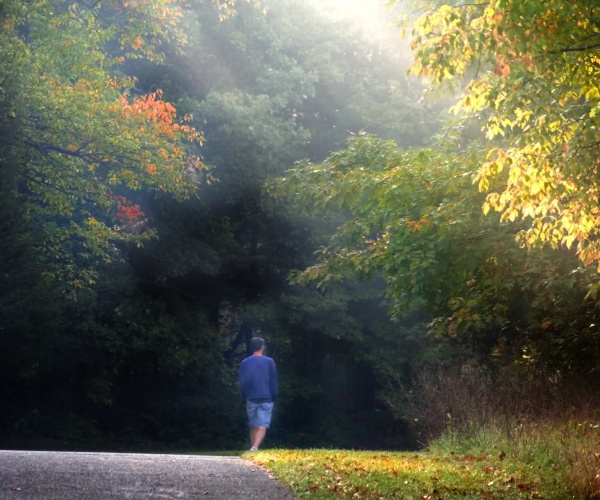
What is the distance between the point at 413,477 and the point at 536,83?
4490 millimetres

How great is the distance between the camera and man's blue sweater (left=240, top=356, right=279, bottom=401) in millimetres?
16469

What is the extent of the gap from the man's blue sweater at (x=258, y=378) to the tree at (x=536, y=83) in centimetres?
769

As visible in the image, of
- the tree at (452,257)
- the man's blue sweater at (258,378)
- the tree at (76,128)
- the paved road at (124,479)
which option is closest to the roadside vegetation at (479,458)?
the paved road at (124,479)

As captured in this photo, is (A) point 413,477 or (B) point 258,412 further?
(B) point 258,412

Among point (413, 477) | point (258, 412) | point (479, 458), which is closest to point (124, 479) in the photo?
point (413, 477)

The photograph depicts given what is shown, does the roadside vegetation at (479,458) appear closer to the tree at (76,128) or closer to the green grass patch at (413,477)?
the green grass patch at (413,477)

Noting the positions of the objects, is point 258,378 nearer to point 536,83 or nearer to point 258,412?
point 258,412

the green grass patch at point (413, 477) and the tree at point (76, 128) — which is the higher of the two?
the tree at point (76, 128)

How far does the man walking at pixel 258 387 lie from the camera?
648 inches

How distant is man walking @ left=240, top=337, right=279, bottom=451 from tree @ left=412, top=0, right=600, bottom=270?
7.72 meters

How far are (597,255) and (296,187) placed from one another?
431 inches

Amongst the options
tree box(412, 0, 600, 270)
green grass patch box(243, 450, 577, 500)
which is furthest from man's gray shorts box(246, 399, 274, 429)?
tree box(412, 0, 600, 270)

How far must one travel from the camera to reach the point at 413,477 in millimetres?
10953

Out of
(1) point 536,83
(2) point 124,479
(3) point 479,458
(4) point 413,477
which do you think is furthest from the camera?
(3) point 479,458
